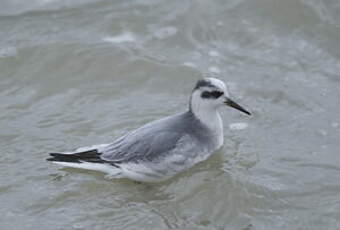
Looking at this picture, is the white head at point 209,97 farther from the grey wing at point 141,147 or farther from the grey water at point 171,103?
the grey water at point 171,103

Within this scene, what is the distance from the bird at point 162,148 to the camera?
7293mm

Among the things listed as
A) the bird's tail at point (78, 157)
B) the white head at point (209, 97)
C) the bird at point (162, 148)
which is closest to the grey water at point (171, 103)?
the bird at point (162, 148)

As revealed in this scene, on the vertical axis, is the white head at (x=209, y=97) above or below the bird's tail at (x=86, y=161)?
above

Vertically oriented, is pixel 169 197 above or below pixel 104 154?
below

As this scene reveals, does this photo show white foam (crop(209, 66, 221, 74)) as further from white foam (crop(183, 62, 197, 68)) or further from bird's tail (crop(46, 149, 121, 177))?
bird's tail (crop(46, 149, 121, 177))

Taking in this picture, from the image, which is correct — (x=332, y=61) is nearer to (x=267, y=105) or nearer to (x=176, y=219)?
(x=267, y=105)

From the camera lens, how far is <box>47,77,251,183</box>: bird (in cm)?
729

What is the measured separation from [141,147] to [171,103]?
197 cm

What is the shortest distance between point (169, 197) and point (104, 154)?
2.77 feet

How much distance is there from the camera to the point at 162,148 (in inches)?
290

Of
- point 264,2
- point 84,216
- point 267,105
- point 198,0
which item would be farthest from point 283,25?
point 84,216

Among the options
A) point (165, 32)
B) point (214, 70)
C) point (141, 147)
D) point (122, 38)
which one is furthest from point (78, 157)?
point (165, 32)

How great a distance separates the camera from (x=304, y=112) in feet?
28.8

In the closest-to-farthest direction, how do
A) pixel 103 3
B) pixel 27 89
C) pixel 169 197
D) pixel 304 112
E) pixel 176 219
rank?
1. pixel 176 219
2. pixel 169 197
3. pixel 304 112
4. pixel 27 89
5. pixel 103 3
